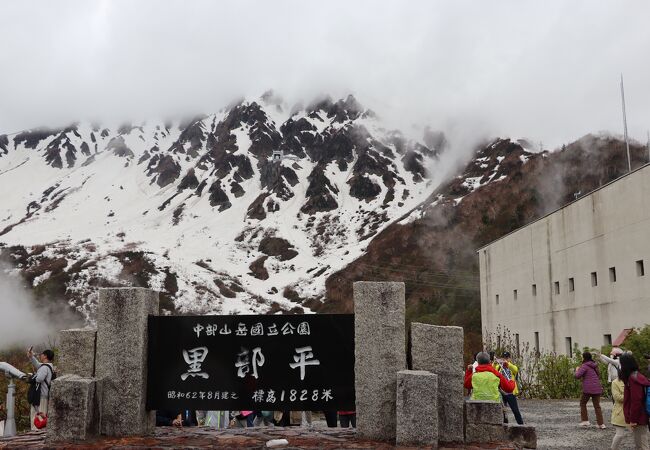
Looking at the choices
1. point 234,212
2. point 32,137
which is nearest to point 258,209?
point 234,212

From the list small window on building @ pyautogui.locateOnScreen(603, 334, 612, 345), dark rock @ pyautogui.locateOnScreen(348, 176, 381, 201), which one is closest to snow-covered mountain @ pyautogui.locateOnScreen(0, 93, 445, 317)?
dark rock @ pyautogui.locateOnScreen(348, 176, 381, 201)

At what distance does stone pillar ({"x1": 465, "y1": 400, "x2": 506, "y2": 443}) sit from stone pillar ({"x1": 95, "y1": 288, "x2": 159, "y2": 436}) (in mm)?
4508

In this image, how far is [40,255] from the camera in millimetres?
108375

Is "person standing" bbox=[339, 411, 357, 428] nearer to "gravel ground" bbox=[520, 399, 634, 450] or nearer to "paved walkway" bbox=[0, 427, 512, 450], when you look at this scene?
"paved walkway" bbox=[0, 427, 512, 450]

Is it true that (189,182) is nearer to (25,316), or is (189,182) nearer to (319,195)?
(319,195)

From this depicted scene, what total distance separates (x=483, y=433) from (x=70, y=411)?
5.49 m

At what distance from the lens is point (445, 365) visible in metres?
7.81

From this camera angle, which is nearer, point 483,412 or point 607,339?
point 483,412

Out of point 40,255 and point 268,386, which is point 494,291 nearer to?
point 268,386

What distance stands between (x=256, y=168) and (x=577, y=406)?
462ft

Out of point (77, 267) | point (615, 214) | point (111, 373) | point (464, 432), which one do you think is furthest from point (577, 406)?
point (77, 267)

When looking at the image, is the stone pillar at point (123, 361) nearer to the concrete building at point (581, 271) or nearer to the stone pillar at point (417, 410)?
the stone pillar at point (417, 410)

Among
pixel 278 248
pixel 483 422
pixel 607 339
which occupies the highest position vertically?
pixel 278 248

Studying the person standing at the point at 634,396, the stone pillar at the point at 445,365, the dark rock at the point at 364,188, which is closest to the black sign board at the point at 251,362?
the stone pillar at the point at 445,365
